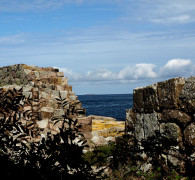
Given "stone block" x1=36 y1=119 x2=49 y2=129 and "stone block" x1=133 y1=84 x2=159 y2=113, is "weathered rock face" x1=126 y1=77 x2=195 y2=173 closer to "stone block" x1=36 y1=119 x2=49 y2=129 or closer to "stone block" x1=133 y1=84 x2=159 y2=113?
"stone block" x1=133 y1=84 x2=159 y2=113

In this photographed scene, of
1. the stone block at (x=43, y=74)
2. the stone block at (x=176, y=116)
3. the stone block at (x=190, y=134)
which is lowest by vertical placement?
the stone block at (x=190, y=134)

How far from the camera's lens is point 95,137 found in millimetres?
13789

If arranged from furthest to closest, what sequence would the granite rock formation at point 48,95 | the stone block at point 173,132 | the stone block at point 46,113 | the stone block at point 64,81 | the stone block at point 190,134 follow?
1. the stone block at point 64,81
2. the stone block at point 46,113
3. the granite rock formation at point 48,95
4. the stone block at point 173,132
5. the stone block at point 190,134

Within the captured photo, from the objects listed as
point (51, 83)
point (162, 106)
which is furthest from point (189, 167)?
point (51, 83)

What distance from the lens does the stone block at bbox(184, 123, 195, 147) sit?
21.5 feet

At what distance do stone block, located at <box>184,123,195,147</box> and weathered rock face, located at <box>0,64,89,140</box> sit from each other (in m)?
7.94

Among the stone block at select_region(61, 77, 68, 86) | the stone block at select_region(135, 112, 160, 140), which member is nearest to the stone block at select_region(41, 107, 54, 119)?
the stone block at select_region(61, 77, 68, 86)

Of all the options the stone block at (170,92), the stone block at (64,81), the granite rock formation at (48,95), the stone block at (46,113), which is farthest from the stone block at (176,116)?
the stone block at (64,81)

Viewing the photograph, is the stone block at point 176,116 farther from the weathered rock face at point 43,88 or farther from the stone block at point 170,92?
the weathered rock face at point 43,88

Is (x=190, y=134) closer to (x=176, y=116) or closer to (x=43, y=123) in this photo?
(x=176, y=116)

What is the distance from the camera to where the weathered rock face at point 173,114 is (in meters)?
6.61

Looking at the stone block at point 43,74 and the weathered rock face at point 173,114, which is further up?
the stone block at point 43,74

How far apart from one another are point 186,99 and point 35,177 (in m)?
4.75

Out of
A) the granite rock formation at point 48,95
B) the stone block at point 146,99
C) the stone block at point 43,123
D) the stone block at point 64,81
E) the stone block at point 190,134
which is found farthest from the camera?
the stone block at point 64,81
